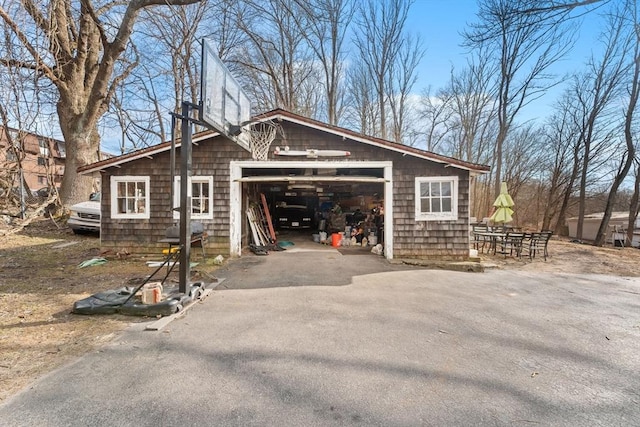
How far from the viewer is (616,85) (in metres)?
18.1

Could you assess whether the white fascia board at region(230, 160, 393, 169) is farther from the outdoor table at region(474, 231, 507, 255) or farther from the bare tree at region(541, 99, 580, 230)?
the bare tree at region(541, 99, 580, 230)

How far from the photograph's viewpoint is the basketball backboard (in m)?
4.43

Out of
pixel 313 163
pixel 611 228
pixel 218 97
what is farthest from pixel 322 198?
pixel 611 228

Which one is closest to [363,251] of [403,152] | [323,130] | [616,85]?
[403,152]

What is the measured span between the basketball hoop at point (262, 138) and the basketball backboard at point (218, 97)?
171 centimetres

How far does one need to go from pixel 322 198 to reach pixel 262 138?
7777mm

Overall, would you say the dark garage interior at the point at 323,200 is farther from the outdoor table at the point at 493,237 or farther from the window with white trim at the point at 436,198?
the outdoor table at the point at 493,237

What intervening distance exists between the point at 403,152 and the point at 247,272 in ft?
17.1

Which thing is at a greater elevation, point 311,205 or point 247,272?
point 311,205

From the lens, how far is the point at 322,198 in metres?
16.0

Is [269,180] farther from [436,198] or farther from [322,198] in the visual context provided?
[322,198]

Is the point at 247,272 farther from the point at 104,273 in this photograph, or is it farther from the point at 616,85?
the point at 616,85

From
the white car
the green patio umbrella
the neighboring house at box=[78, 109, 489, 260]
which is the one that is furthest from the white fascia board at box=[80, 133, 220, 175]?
the green patio umbrella

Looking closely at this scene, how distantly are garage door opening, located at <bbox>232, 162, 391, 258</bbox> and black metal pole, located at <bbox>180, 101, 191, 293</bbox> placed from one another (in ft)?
12.6
